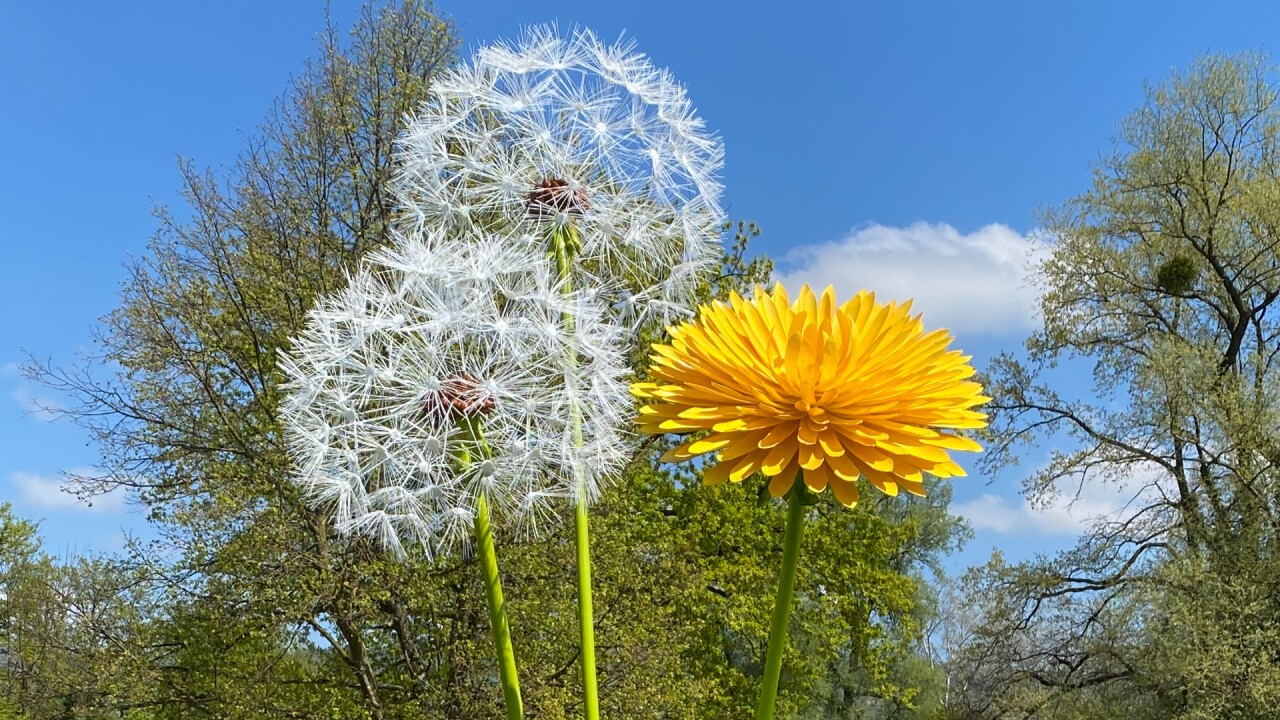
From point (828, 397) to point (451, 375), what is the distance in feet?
2.86

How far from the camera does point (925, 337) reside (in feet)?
5.56

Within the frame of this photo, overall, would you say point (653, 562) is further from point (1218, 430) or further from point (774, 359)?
point (774, 359)

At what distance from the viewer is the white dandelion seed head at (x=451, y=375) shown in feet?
7.71

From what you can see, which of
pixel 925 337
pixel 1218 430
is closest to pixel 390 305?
pixel 925 337

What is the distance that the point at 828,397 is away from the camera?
5.36ft

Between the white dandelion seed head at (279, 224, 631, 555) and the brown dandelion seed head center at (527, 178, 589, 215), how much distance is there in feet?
0.31

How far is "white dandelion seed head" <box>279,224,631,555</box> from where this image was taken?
2.35 metres

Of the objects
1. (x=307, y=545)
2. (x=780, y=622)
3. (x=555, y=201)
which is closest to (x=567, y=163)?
(x=555, y=201)

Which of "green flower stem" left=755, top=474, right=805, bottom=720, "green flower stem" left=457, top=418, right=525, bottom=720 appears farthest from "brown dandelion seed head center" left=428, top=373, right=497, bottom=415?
"green flower stem" left=755, top=474, right=805, bottom=720

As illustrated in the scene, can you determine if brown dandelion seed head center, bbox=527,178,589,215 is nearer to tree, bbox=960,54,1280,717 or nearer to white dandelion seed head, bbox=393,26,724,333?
white dandelion seed head, bbox=393,26,724,333

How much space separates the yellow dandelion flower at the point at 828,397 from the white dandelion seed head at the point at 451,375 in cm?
57

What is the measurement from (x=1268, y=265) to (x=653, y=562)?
11.8 metres

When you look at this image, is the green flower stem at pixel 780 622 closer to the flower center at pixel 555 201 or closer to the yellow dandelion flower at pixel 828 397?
the yellow dandelion flower at pixel 828 397

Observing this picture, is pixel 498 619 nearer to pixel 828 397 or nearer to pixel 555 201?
pixel 828 397
